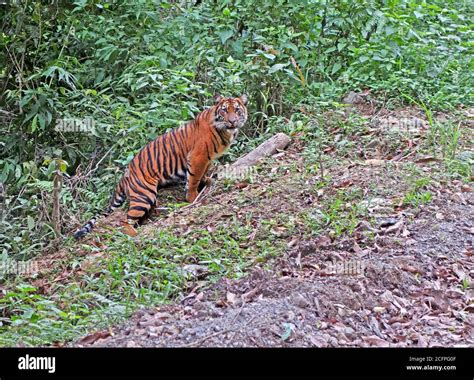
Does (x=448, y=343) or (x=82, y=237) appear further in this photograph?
(x=82, y=237)

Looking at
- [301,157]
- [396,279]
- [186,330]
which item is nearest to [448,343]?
[396,279]

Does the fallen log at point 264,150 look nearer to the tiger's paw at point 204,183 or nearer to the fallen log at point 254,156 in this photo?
the fallen log at point 254,156

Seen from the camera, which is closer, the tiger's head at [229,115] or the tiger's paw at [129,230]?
the tiger's paw at [129,230]

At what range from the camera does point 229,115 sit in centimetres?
871

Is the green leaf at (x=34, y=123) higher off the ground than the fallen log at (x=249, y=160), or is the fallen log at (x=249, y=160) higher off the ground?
the green leaf at (x=34, y=123)

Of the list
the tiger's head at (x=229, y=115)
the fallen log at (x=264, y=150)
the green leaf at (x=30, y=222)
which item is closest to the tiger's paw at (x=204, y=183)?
the fallen log at (x=264, y=150)

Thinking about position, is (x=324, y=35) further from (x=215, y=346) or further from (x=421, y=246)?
(x=215, y=346)

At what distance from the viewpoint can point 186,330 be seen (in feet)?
16.9

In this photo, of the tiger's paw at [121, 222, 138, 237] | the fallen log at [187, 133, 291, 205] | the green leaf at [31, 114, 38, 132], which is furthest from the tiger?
the green leaf at [31, 114, 38, 132]

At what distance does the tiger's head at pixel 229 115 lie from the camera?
343 inches

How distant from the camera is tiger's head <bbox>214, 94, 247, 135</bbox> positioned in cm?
870

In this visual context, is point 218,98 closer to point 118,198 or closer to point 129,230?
point 118,198

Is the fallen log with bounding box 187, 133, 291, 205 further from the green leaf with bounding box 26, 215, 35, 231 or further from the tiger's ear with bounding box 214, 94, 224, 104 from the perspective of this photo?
the green leaf with bounding box 26, 215, 35, 231
